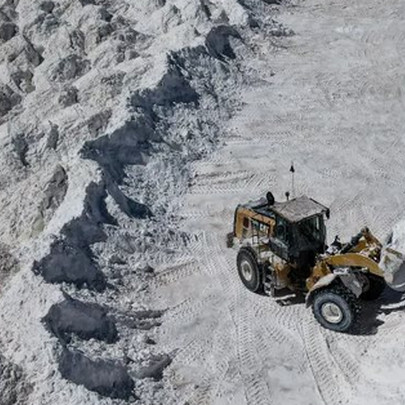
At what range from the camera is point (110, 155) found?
16.5m

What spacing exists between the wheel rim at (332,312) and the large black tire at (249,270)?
1444 millimetres

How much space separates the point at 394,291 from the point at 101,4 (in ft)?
56.0

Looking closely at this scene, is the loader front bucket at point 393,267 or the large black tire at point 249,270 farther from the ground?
the loader front bucket at point 393,267

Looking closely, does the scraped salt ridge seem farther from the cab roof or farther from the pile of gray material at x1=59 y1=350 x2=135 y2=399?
the cab roof

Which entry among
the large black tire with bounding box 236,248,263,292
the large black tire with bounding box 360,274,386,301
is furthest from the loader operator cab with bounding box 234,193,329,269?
the large black tire with bounding box 360,274,386,301

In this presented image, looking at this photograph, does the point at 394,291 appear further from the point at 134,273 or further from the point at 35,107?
the point at 35,107

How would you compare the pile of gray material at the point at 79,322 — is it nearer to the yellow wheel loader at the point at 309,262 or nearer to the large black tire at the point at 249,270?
the large black tire at the point at 249,270

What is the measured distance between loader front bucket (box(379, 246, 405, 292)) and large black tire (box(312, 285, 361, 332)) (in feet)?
2.14

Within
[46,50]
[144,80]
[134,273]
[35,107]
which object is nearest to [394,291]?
[134,273]

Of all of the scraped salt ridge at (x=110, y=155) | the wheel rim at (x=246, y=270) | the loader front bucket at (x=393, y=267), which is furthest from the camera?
the wheel rim at (x=246, y=270)

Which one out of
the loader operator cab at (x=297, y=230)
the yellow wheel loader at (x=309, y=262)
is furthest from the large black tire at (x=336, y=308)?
the loader operator cab at (x=297, y=230)

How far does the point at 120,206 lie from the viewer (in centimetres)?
1492

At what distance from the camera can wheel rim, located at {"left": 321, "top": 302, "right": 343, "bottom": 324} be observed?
1181cm

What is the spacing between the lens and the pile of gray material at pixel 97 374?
10062mm
